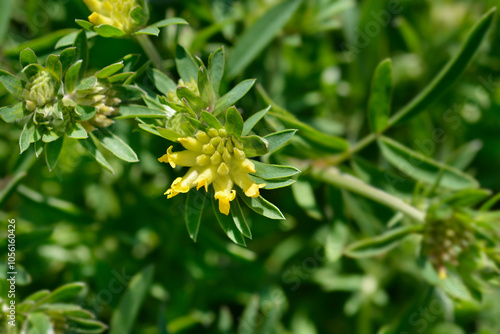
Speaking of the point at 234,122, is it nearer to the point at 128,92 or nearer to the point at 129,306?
the point at 128,92

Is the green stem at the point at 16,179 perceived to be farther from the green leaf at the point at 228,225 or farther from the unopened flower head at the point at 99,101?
the green leaf at the point at 228,225

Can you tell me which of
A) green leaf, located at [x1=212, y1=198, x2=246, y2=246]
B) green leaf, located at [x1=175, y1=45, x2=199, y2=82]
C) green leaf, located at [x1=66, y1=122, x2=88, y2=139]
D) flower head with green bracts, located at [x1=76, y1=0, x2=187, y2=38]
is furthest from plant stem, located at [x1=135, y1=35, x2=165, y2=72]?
green leaf, located at [x1=212, y1=198, x2=246, y2=246]

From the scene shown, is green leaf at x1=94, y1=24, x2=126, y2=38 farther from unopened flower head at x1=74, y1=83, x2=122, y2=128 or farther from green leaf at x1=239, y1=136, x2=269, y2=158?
green leaf at x1=239, y1=136, x2=269, y2=158

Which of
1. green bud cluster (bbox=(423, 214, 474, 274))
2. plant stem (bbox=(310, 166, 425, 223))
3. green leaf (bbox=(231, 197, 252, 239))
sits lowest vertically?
green bud cluster (bbox=(423, 214, 474, 274))

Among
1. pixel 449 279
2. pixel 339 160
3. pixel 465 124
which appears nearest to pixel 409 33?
pixel 465 124

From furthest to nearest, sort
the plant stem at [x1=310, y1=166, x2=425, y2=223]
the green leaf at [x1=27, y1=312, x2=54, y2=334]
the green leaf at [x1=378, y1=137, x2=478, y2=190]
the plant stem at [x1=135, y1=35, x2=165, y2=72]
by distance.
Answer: the green leaf at [x1=378, y1=137, x2=478, y2=190], the plant stem at [x1=310, y1=166, x2=425, y2=223], the green leaf at [x1=27, y1=312, x2=54, y2=334], the plant stem at [x1=135, y1=35, x2=165, y2=72]

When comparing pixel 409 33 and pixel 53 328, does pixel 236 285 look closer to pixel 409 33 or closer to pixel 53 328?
pixel 53 328

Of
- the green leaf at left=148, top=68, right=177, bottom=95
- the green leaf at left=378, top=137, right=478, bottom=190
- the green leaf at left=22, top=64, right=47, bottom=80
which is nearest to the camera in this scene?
the green leaf at left=22, top=64, right=47, bottom=80
